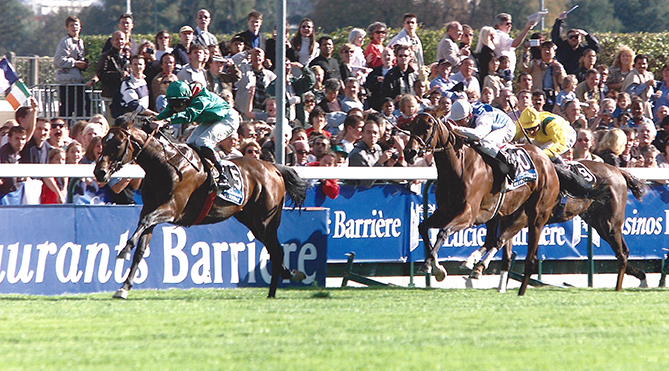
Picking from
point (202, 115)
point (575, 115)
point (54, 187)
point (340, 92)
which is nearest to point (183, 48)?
point (340, 92)

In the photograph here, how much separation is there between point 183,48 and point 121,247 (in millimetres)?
4102

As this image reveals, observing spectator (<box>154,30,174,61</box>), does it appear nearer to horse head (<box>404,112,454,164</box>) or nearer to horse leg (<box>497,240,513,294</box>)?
horse head (<box>404,112,454,164</box>)

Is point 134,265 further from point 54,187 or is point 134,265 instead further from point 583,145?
point 583,145

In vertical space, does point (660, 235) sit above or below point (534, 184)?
below

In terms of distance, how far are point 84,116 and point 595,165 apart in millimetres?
6614

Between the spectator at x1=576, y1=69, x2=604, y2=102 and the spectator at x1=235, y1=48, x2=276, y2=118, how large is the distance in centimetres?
494

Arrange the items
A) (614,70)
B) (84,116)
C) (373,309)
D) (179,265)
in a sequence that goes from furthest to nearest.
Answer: (614,70) < (84,116) < (179,265) < (373,309)

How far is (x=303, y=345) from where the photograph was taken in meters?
5.36

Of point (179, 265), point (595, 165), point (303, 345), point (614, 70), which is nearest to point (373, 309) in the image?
point (303, 345)

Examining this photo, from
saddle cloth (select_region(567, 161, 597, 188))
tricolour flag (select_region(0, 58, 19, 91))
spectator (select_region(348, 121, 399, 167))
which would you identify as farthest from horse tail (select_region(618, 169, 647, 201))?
tricolour flag (select_region(0, 58, 19, 91))

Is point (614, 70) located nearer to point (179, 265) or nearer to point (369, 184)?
point (369, 184)

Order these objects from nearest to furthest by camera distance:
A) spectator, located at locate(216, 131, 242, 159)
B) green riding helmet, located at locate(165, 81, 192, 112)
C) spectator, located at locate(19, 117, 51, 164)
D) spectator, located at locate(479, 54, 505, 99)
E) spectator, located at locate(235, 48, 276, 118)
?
1. green riding helmet, located at locate(165, 81, 192, 112)
2. spectator, located at locate(19, 117, 51, 164)
3. spectator, located at locate(216, 131, 242, 159)
4. spectator, located at locate(235, 48, 276, 118)
5. spectator, located at locate(479, 54, 505, 99)

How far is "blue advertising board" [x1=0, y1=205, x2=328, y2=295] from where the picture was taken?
817cm

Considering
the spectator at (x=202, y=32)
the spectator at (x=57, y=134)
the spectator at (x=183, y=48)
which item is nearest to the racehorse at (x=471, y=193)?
the spectator at (x=57, y=134)
